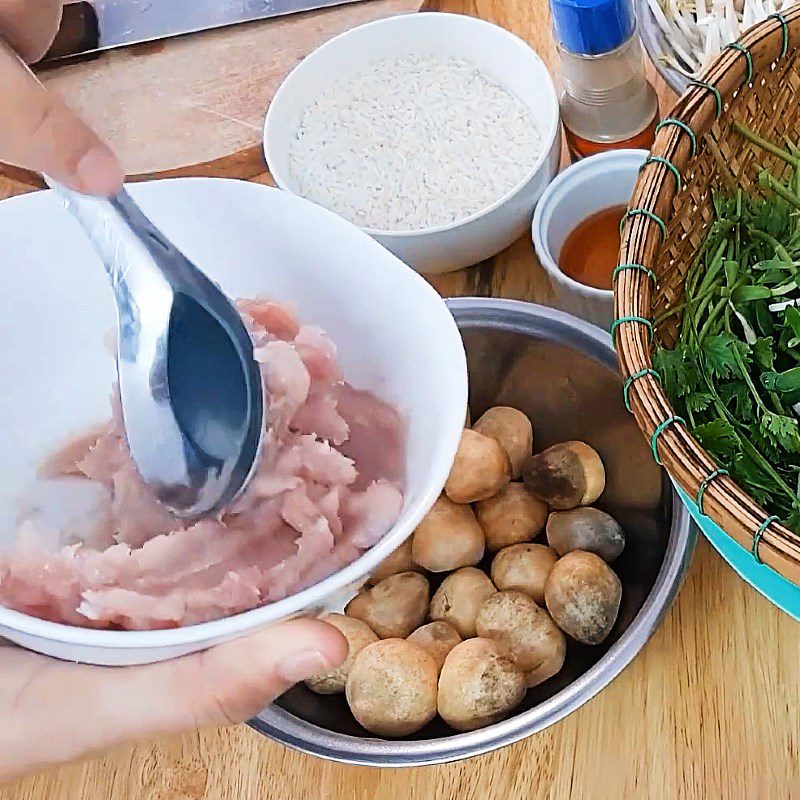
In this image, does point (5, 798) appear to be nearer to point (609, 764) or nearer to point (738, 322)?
point (609, 764)

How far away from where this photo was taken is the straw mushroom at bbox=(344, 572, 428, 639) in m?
0.72

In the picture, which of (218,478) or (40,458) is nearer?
(218,478)

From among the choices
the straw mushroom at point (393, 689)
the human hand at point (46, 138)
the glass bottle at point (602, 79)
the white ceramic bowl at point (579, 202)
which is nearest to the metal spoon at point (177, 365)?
the human hand at point (46, 138)

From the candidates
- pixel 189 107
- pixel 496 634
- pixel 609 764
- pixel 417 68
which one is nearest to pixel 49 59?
pixel 189 107

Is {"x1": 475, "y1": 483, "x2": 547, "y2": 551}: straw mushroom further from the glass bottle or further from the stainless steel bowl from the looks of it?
the glass bottle

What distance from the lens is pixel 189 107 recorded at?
1.01m

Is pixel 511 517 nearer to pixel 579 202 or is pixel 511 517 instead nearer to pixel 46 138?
pixel 579 202

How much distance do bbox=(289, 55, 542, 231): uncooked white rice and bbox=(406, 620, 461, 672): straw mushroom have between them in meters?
0.34

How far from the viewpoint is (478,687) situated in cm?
64

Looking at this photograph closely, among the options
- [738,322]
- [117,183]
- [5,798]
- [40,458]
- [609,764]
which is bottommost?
[5,798]

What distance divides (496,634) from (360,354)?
0.71 ft

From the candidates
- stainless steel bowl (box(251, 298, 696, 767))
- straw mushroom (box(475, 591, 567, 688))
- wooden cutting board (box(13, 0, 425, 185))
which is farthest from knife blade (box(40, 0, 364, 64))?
straw mushroom (box(475, 591, 567, 688))

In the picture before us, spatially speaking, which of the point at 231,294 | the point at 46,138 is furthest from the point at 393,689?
the point at 46,138

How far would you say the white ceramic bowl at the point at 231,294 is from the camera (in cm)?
54
